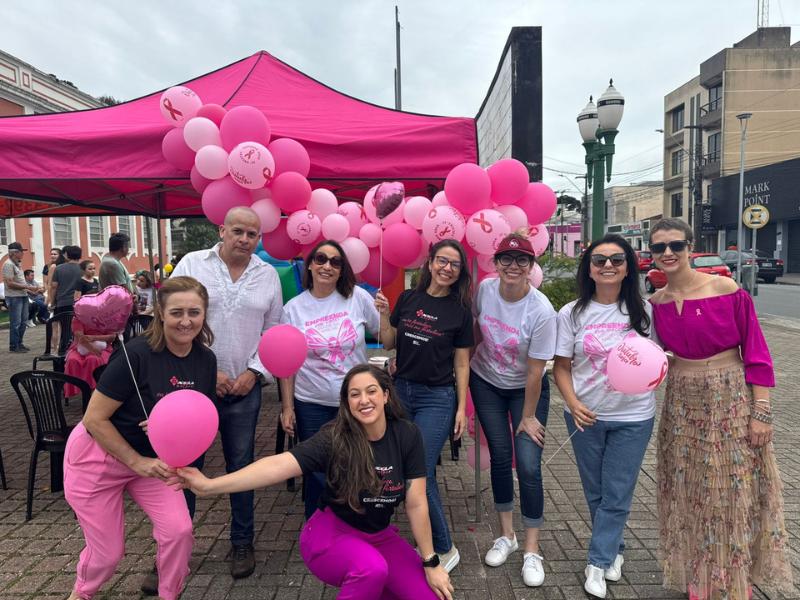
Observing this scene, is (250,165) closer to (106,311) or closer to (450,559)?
(106,311)

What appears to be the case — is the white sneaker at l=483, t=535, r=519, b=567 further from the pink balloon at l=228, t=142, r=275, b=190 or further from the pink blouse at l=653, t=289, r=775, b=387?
the pink balloon at l=228, t=142, r=275, b=190

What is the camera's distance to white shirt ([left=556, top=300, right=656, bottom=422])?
2.46m

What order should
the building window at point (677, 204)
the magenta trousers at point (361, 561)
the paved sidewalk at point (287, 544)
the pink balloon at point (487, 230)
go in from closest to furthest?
1. the magenta trousers at point (361, 561)
2. the paved sidewalk at point (287, 544)
3. the pink balloon at point (487, 230)
4. the building window at point (677, 204)

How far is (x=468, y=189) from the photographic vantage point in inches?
122

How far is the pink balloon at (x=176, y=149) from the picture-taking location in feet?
10.8

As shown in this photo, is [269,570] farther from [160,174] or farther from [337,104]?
[337,104]

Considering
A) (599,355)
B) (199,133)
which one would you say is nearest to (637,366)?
(599,355)

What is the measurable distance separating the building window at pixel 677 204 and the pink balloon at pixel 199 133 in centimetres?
4050

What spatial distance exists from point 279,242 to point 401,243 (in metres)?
0.88

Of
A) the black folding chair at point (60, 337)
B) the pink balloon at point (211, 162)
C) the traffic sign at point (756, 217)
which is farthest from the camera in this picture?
the traffic sign at point (756, 217)

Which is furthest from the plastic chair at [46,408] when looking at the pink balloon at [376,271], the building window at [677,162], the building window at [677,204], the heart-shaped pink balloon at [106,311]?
the building window at [677,162]

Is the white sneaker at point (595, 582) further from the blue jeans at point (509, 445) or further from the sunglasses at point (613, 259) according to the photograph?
the sunglasses at point (613, 259)

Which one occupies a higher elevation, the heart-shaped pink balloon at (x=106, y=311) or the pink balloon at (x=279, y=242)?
the pink balloon at (x=279, y=242)

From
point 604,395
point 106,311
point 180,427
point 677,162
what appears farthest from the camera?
point 677,162
